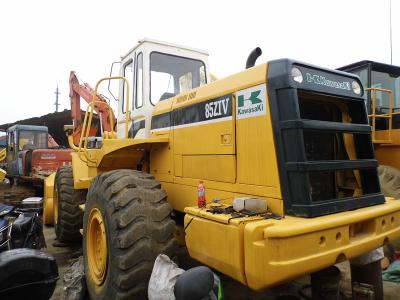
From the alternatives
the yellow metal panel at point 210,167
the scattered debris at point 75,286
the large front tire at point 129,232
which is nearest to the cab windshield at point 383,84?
the yellow metal panel at point 210,167

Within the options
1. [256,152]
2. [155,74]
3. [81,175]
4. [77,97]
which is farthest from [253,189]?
[77,97]

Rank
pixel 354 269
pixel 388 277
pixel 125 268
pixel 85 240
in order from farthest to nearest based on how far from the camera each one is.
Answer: pixel 388 277, pixel 85 240, pixel 354 269, pixel 125 268

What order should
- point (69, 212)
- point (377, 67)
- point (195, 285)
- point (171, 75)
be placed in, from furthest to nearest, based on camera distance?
point (377, 67) → point (69, 212) → point (171, 75) → point (195, 285)

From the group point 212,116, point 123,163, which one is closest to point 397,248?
point 212,116

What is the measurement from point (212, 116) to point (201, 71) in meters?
1.84

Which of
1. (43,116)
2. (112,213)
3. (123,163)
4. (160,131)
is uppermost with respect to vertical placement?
(43,116)

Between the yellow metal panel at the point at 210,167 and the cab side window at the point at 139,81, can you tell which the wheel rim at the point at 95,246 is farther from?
the cab side window at the point at 139,81

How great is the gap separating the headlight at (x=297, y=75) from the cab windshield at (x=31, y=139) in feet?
46.3

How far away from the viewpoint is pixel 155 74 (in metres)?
4.57

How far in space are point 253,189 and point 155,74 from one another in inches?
89.7

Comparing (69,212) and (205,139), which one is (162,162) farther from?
(69,212)

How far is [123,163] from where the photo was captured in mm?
4746

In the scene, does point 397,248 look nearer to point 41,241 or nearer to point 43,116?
point 41,241

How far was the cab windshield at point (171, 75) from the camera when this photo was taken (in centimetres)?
456
